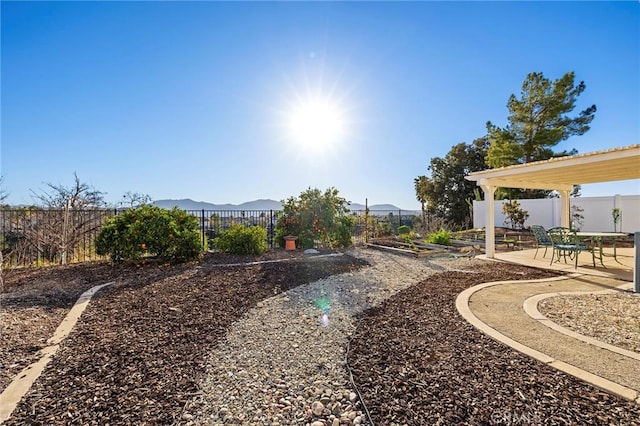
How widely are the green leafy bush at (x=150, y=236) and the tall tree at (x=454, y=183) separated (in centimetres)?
1901

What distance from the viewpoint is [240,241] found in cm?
876

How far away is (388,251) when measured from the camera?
33.8 feet

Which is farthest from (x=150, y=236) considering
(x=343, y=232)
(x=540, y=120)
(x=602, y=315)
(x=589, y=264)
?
(x=540, y=120)

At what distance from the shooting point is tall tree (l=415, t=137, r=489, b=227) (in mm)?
22547

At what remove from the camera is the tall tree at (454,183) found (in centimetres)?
2255

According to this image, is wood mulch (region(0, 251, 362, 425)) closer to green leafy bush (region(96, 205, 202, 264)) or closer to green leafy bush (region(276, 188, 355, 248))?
green leafy bush (region(96, 205, 202, 264))

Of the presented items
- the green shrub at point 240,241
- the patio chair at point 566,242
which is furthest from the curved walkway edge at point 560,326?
the green shrub at point 240,241

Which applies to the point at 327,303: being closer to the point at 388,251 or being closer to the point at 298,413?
the point at 298,413

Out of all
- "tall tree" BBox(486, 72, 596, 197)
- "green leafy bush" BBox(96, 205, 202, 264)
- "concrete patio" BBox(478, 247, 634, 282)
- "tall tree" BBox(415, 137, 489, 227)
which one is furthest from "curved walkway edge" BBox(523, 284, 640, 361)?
"tall tree" BBox(415, 137, 489, 227)

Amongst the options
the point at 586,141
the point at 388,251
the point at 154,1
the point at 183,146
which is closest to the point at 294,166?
the point at 183,146

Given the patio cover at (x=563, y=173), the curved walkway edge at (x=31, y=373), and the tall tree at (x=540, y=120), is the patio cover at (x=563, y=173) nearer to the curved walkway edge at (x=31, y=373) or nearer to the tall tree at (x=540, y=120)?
the curved walkway edge at (x=31, y=373)

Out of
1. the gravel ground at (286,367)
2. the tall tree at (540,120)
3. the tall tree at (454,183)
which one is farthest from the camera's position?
the tall tree at (454,183)

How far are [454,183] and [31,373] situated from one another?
24.1 m

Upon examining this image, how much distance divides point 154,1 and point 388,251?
8806 millimetres
